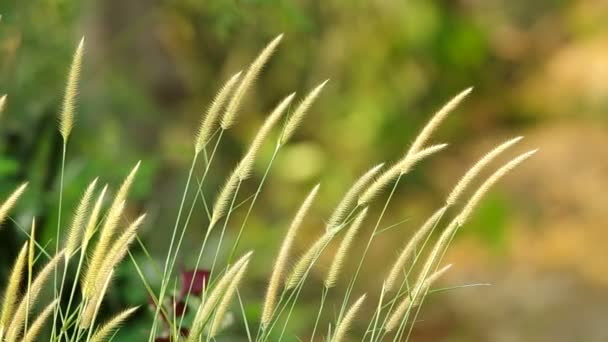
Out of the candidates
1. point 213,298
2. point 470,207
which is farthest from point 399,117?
point 213,298

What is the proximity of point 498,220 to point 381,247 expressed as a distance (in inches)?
21.4

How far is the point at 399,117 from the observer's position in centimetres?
548

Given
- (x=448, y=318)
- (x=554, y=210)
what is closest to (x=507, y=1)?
(x=554, y=210)

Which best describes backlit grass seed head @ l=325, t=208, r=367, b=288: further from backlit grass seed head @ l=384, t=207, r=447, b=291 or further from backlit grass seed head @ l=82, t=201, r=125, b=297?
backlit grass seed head @ l=82, t=201, r=125, b=297

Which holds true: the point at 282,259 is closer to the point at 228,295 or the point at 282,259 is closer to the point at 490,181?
the point at 228,295

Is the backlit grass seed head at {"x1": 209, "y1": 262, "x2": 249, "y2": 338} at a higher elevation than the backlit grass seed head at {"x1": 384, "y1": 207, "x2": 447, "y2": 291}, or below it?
below

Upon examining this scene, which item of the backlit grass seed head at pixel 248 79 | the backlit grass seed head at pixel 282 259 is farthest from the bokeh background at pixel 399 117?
the backlit grass seed head at pixel 282 259

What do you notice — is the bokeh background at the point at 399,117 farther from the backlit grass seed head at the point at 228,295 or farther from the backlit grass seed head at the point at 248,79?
the backlit grass seed head at the point at 228,295

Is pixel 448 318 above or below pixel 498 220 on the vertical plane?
below

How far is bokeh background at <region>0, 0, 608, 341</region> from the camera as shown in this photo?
3.73 m

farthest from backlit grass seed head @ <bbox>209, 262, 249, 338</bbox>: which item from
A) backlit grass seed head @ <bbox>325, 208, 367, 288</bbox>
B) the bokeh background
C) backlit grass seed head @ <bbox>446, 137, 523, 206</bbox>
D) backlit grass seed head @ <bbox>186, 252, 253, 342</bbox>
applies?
the bokeh background

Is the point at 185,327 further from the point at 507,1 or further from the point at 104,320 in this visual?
the point at 507,1

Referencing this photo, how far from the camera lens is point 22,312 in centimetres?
114

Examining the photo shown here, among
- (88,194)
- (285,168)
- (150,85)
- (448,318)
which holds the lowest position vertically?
(448,318)
